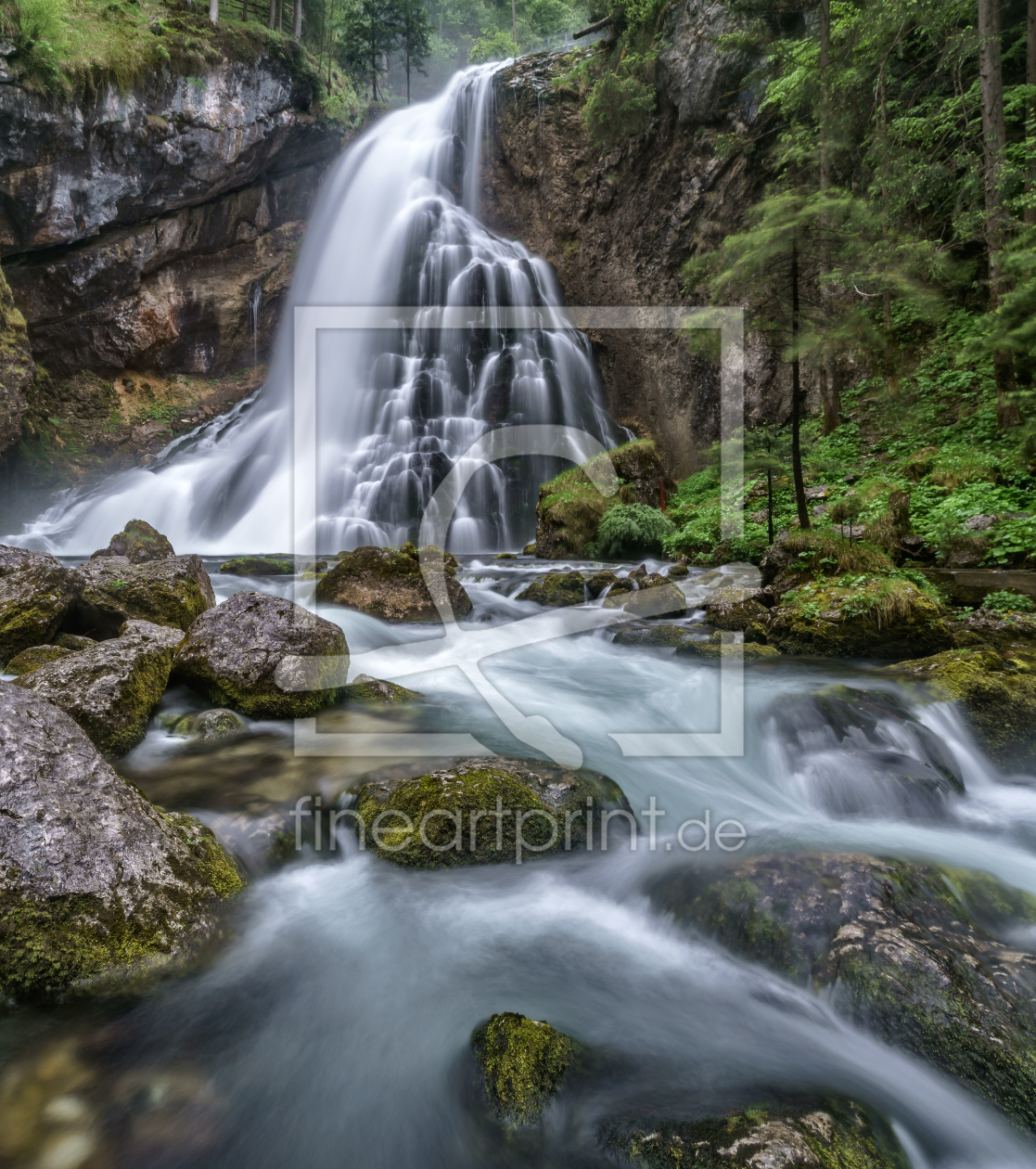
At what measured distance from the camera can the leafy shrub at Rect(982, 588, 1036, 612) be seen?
20.0 ft

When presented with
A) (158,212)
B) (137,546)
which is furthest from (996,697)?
(158,212)

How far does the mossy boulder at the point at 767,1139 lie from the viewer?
166cm

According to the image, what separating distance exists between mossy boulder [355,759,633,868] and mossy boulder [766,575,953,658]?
12.5 ft

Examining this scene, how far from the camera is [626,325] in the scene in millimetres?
18266

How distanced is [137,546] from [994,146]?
44.8 feet

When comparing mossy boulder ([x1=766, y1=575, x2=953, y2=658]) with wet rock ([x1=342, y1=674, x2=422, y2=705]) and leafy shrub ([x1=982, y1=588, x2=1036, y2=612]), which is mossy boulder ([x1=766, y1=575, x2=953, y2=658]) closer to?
leafy shrub ([x1=982, y1=588, x2=1036, y2=612])

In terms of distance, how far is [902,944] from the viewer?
236 centimetres

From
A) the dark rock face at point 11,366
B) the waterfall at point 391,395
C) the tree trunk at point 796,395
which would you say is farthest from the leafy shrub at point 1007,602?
the dark rock face at point 11,366

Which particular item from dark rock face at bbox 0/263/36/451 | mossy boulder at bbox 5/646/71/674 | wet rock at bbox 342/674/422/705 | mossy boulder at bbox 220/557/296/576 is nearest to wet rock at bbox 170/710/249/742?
wet rock at bbox 342/674/422/705

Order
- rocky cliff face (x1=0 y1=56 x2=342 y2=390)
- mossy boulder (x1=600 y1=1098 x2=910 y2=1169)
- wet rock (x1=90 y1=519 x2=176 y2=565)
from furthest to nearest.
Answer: rocky cliff face (x1=0 y1=56 x2=342 y2=390)
wet rock (x1=90 y1=519 x2=176 y2=565)
mossy boulder (x1=600 y1=1098 x2=910 y2=1169)

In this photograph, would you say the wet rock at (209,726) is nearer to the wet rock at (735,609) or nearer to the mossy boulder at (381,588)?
the mossy boulder at (381,588)

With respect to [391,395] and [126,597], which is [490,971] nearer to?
[126,597]

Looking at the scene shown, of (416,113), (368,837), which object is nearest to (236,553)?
(368,837)

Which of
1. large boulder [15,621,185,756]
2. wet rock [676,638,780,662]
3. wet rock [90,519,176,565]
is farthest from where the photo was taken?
wet rock [90,519,176,565]
